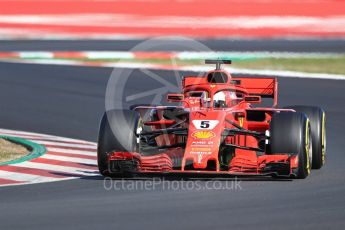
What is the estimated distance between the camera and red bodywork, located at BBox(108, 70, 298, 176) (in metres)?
12.4

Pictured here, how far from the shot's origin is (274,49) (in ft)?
127

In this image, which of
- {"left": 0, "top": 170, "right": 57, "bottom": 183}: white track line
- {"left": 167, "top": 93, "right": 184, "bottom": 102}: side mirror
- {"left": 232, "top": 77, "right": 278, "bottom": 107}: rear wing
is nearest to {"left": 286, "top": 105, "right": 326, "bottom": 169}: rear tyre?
{"left": 232, "top": 77, "right": 278, "bottom": 107}: rear wing

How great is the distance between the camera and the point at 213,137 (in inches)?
496

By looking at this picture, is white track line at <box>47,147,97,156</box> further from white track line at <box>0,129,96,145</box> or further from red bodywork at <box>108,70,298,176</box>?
red bodywork at <box>108,70,298,176</box>

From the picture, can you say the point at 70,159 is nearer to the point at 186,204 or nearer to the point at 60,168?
the point at 60,168

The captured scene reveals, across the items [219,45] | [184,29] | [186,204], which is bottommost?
[186,204]

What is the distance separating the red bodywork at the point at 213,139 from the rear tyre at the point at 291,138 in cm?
15

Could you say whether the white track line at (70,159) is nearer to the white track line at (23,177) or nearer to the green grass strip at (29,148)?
the green grass strip at (29,148)

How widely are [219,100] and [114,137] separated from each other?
1.64 metres

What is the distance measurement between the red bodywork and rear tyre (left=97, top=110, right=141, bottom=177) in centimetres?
21

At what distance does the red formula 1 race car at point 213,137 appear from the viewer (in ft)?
40.8

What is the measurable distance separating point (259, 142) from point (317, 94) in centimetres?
1004

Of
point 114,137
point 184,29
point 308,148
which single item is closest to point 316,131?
point 308,148

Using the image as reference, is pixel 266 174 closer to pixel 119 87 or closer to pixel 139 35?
pixel 119 87
